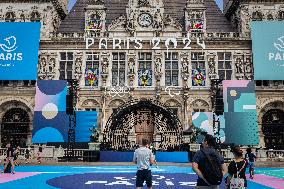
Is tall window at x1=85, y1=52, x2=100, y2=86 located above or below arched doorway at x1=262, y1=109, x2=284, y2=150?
above

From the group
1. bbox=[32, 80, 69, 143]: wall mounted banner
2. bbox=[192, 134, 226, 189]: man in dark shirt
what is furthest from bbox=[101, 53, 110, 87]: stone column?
bbox=[192, 134, 226, 189]: man in dark shirt

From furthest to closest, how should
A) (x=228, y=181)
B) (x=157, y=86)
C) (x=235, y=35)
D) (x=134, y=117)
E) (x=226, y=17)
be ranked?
(x=226, y=17) < (x=235, y=35) < (x=157, y=86) < (x=134, y=117) < (x=228, y=181)

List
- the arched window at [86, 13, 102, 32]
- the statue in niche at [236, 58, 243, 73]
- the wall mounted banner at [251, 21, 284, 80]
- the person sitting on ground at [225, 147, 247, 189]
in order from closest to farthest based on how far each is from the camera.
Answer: the person sitting on ground at [225, 147, 247, 189], the wall mounted banner at [251, 21, 284, 80], the statue in niche at [236, 58, 243, 73], the arched window at [86, 13, 102, 32]

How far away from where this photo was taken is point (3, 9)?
123 ft

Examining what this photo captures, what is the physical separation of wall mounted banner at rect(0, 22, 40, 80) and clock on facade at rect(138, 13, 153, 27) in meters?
10.3

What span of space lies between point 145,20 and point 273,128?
16826 millimetres

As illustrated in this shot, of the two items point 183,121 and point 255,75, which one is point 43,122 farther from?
point 255,75

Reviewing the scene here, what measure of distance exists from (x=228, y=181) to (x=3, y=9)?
118 ft

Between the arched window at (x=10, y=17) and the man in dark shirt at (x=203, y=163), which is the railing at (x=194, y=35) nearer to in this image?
the arched window at (x=10, y=17)

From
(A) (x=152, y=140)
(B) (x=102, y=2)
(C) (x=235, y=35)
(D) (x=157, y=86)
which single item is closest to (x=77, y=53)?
(B) (x=102, y=2)

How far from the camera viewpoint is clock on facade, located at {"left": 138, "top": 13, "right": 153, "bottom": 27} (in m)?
36.9

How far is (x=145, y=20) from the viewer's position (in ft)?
122

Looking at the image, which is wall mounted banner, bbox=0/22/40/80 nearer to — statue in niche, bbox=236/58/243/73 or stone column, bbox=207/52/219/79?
stone column, bbox=207/52/219/79

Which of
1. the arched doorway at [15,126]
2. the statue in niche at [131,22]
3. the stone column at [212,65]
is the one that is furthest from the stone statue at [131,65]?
the arched doorway at [15,126]
